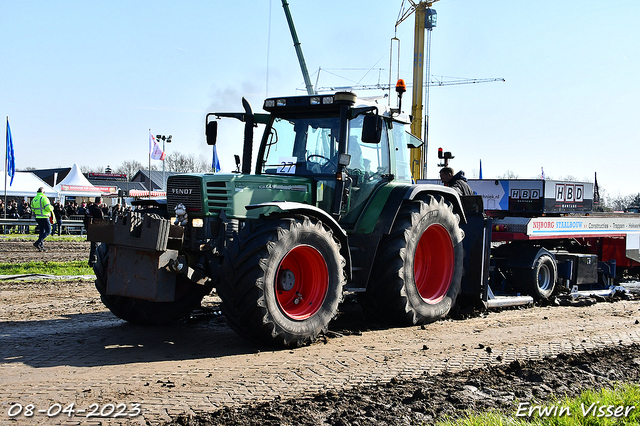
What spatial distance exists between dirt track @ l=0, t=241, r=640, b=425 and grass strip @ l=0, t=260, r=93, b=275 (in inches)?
173

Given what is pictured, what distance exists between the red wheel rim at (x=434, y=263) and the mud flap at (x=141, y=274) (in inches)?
140

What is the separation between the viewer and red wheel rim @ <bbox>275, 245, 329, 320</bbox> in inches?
255

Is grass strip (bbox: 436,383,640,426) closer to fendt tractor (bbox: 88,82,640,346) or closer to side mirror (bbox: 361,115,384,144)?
fendt tractor (bbox: 88,82,640,346)

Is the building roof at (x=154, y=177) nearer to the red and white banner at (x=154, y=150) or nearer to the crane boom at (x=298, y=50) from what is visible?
the red and white banner at (x=154, y=150)

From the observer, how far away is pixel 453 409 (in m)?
4.44

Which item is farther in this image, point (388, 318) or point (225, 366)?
point (388, 318)

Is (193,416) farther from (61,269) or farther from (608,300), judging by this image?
(61,269)

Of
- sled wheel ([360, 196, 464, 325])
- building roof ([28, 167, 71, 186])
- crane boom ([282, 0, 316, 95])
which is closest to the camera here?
sled wheel ([360, 196, 464, 325])

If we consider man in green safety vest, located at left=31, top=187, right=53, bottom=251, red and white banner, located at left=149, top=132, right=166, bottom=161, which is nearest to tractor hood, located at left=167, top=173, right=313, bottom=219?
man in green safety vest, located at left=31, top=187, right=53, bottom=251

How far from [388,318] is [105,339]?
335cm

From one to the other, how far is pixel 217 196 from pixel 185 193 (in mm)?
394

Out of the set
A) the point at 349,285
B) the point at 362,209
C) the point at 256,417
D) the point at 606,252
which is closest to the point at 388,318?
the point at 349,285

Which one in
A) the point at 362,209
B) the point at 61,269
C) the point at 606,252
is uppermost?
the point at 362,209

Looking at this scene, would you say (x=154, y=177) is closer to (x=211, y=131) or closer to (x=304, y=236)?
(x=211, y=131)
